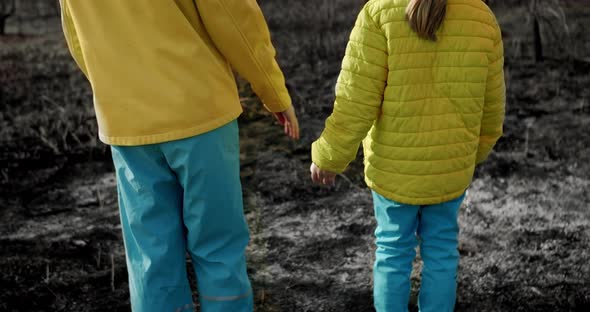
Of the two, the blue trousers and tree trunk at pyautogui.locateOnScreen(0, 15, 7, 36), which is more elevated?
tree trunk at pyautogui.locateOnScreen(0, 15, 7, 36)

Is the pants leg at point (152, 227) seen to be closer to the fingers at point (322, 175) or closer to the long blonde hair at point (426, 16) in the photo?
the fingers at point (322, 175)

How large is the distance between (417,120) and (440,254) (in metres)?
0.46

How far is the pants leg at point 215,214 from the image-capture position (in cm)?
202

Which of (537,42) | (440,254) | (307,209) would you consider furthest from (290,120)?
(537,42)

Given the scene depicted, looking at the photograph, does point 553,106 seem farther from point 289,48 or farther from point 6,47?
point 6,47

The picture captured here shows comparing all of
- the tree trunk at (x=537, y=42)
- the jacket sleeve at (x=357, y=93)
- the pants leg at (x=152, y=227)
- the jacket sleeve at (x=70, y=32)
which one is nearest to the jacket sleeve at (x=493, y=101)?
the jacket sleeve at (x=357, y=93)

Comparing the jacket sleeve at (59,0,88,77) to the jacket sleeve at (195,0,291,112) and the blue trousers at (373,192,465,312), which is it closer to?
the jacket sleeve at (195,0,291,112)

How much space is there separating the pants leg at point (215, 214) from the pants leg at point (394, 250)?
443 millimetres

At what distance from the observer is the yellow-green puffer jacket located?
2.08 meters

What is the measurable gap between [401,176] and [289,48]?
3805mm

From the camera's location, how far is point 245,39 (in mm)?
1983

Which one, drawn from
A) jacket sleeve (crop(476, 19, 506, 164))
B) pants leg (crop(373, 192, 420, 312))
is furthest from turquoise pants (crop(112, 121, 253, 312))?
jacket sleeve (crop(476, 19, 506, 164))

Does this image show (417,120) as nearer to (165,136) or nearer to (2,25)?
(165,136)

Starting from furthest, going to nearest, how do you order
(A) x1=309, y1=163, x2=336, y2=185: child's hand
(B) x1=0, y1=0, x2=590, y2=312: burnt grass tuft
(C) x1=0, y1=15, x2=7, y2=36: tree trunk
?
(C) x1=0, y1=15, x2=7, y2=36: tree trunk → (B) x1=0, y1=0, x2=590, y2=312: burnt grass tuft → (A) x1=309, y1=163, x2=336, y2=185: child's hand
